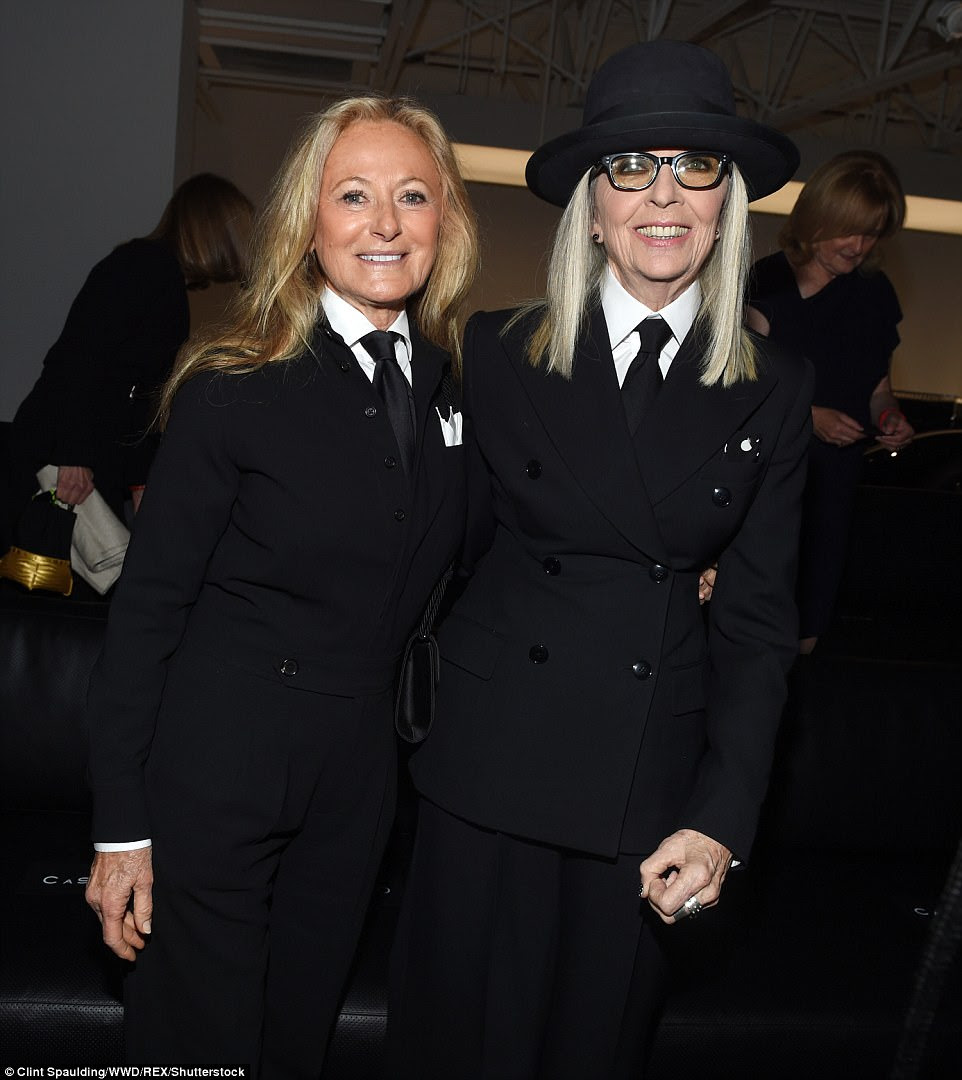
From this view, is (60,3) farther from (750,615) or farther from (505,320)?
(750,615)

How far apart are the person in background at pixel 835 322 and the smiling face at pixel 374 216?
1791 mm

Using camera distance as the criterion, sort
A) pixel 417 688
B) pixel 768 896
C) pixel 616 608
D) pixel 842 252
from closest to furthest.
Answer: pixel 616 608 < pixel 417 688 < pixel 768 896 < pixel 842 252

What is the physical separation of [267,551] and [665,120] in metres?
0.78

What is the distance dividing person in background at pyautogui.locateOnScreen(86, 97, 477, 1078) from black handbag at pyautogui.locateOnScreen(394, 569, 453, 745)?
0.02 m

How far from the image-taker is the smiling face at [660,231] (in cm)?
158

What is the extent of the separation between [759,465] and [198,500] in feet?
2.50

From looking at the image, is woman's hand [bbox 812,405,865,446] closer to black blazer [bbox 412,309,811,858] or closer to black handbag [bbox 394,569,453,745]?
black blazer [bbox 412,309,811,858]

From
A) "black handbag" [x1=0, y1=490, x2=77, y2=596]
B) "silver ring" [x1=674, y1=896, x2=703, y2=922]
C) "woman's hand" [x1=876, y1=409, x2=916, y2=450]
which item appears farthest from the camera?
"woman's hand" [x1=876, y1=409, x2=916, y2=450]

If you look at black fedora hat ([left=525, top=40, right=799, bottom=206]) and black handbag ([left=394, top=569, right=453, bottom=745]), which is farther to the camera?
black handbag ([left=394, top=569, right=453, bottom=745])

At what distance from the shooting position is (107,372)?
357 centimetres

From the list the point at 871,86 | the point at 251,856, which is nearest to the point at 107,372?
the point at 251,856

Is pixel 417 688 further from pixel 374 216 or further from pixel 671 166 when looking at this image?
pixel 671 166

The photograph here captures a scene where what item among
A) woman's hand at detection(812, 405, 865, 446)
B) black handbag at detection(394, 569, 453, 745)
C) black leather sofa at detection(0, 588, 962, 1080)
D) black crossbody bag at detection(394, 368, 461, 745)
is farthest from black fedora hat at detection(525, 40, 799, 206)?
woman's hand at detection(812, 405, 865, 446)

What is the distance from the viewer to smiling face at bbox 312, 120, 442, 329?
5.53 feet
